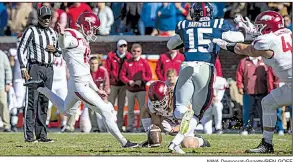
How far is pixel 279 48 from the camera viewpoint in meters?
9.66

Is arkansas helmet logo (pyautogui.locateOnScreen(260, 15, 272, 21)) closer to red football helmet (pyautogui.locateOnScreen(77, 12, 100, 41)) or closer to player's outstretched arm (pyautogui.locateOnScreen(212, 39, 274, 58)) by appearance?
player's outstretched arm (pyautogui.locateOnScreen(212, 39, 274, 58))

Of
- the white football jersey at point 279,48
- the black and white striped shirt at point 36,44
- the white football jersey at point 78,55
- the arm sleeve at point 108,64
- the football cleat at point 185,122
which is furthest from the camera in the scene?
the arm sleeve at point 108,64

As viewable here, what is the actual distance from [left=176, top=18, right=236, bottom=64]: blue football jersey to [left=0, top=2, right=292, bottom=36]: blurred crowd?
19.9ft

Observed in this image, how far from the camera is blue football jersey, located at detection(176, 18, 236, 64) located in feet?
32.8

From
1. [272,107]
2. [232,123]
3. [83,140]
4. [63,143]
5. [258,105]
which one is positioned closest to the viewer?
[272,107]

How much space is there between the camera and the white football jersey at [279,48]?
9.59 m

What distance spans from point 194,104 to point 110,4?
8.02 metres

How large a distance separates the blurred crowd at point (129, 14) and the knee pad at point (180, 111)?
6378 millimetres

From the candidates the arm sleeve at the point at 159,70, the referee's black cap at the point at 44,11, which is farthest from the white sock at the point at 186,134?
the arm sleeve at the point at 159,70

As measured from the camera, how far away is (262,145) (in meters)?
9.95

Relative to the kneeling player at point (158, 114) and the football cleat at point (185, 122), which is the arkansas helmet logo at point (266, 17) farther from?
the kneeling player at point (158, 114)

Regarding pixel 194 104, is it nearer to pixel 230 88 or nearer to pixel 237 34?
pixel 237 34

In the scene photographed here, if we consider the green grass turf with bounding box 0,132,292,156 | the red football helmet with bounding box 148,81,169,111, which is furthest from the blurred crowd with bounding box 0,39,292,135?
the red football helmet with bounding box 148,81,169,111

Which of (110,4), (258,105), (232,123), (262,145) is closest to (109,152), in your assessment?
(262,145)
